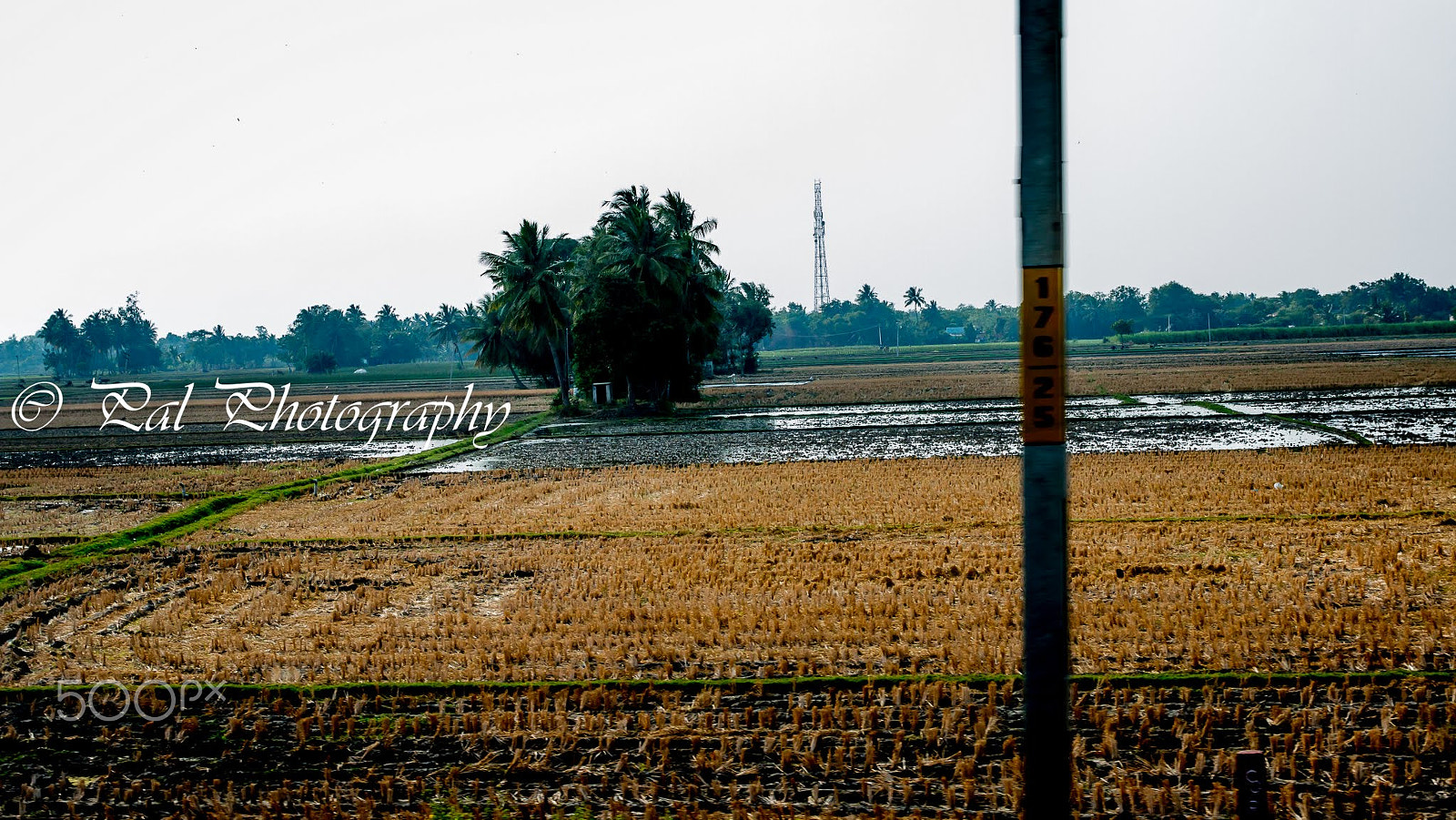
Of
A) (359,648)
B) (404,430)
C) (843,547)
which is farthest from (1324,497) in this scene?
(404,430)

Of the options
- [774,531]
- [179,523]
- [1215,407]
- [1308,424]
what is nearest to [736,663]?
[774,531]

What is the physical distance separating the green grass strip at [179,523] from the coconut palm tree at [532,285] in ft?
44.8

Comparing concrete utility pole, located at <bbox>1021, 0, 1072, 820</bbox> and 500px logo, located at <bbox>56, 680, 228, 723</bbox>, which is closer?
concrete utility pole, located at <bbox>1021, 0, 1072, 820</bbox>

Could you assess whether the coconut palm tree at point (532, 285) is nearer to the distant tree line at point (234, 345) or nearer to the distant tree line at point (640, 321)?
the distant tree line at point (640, 321)

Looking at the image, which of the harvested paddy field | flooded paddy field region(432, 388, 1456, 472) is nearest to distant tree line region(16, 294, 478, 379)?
flooded paddy field region(432, 388, 1456, 472)

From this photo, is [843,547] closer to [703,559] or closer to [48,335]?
[703,559]

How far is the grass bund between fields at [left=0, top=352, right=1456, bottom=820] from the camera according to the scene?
6.72 meters

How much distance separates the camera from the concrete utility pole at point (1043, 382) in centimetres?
392

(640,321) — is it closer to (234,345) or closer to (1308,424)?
(1308,424)

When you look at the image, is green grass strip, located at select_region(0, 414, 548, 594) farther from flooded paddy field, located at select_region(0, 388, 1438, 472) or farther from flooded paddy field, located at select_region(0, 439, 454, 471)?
flooded paddy field, located at select_region(0, 439, 454, 471)

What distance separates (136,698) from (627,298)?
32651mm

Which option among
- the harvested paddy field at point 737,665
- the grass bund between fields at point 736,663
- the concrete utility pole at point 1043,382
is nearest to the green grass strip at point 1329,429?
the grass bund between fields at point 736,663

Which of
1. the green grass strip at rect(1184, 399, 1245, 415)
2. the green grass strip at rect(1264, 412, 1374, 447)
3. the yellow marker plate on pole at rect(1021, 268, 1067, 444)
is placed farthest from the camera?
the green grass strip at rect(1184, 399, 1245, 415)

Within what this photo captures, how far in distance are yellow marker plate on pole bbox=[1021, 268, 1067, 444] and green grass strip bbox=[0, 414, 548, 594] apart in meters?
13.4
